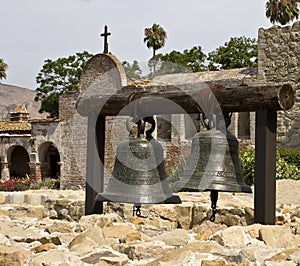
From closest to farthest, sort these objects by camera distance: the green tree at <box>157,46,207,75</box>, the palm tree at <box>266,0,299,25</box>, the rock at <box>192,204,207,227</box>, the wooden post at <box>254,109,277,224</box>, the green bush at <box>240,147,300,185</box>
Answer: the wooden post at <box>254,109,277,224</box> < the rock at <box>192,204,207,227</box> < the green bush at <box>240,147,300,185</box> < the palm tree at <box>266,0,299,25</box> < the green tree at <box>157,46,207,75</box>

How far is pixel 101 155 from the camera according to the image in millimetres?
5980

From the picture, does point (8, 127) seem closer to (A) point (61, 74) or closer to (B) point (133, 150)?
(A) point (61, 74)

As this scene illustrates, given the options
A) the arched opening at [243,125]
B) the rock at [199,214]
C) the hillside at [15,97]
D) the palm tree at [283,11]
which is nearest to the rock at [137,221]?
the rock at [199,214]

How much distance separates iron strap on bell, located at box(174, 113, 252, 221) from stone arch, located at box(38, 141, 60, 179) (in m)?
17.8

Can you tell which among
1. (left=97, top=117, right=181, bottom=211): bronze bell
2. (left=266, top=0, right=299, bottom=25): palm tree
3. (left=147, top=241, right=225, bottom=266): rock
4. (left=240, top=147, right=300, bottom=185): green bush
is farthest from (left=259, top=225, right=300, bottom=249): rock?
(left=266, top=0, right=299, bottom=25): palm tree

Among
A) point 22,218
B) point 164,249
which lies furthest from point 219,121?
point 22,218

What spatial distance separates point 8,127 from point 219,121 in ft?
73.8

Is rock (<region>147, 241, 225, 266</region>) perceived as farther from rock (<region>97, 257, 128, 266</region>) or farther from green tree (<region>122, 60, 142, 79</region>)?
green tree (<region>122, 60, 142, 79</region>)

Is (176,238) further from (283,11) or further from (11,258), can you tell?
(283,11)

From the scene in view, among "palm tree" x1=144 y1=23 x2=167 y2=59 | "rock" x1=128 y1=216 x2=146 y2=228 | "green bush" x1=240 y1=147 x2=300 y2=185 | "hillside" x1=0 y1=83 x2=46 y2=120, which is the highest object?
"hillside" x1=0 y1=83 x2=46 y2=120

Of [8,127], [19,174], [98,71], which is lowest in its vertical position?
[19,174]

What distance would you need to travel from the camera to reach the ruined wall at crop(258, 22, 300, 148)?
15.2m

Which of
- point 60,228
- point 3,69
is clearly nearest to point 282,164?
point 60,228

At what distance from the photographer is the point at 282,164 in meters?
12.8
